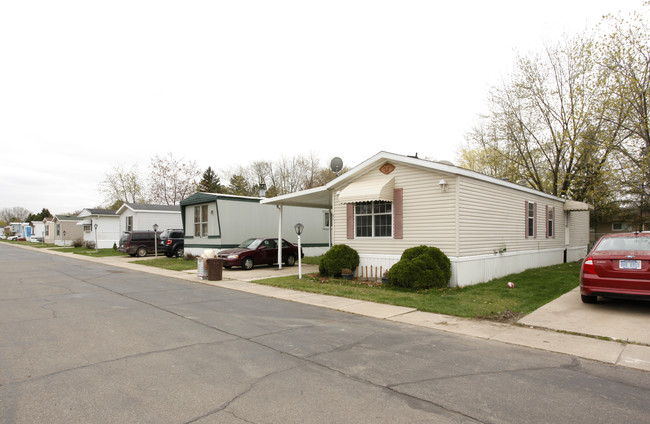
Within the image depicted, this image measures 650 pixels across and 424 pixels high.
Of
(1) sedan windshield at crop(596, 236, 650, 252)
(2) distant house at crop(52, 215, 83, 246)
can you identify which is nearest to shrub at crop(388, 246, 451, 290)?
(1) sedan windshield at crop(596, 236, 650, 252)

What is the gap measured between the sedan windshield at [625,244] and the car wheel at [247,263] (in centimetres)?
1312

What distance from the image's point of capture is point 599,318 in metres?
7.40

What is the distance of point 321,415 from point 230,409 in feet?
2.77

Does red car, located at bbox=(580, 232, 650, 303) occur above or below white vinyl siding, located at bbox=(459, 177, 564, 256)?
below

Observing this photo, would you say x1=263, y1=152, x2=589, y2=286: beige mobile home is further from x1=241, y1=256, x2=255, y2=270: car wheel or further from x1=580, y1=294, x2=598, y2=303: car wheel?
x1=241, y1=256, x2=255, y2=270: car wheel

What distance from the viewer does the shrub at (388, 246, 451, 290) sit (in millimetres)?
10633

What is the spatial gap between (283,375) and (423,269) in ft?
22.7

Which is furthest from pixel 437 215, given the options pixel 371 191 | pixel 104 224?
pixel 104 224

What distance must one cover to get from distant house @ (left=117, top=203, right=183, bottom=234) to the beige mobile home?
19.3 m

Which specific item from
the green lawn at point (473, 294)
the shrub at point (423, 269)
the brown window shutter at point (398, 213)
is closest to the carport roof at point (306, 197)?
the brown window shutter at point (398, 213)

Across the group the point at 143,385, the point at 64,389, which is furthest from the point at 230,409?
the point at 64,389

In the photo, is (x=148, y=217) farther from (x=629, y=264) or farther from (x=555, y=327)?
(x=629, y=264)

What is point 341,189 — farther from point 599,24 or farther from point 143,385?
point 599,24

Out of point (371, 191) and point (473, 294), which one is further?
point (371, 191)
